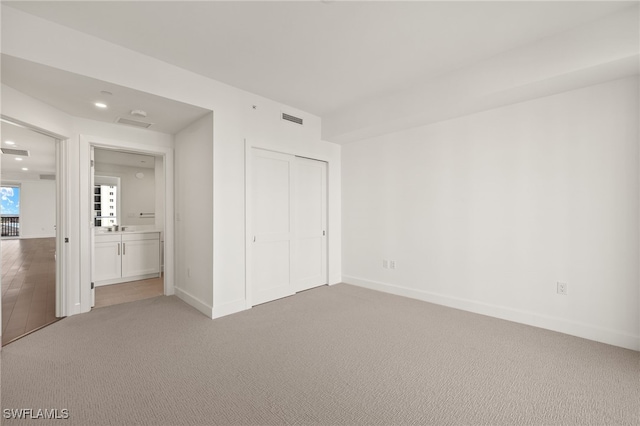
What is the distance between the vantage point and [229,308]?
11.6 ft

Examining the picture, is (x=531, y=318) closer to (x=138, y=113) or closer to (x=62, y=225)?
(x=138, y=113)

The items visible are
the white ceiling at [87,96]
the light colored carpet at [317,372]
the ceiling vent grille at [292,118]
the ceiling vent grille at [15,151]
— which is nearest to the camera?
the light colored carpet at [317,372]

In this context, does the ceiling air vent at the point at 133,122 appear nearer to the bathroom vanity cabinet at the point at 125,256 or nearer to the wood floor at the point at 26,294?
the bathroom vanity cabinet at the point at 125,256

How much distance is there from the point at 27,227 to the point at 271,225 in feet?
43.5

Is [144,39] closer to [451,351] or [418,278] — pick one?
[451,351]

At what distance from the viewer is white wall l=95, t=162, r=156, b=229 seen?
658cm

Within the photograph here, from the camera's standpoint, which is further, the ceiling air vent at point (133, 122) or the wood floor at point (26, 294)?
the ceiling air vent at point (133, 122)

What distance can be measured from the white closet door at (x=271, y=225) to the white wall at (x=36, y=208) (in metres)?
11.8

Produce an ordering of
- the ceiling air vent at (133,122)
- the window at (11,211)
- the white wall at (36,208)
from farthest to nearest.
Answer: the window at (11,211) → the white wall at (36,208) → the ceiling air vent at (133,122)

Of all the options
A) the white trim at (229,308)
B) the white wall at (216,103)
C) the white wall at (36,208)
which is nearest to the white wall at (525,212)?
the white wall at (216,103)

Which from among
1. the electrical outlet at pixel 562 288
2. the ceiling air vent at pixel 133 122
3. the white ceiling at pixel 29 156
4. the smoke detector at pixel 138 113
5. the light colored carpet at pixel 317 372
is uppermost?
the white ceiling at pixel 29 156

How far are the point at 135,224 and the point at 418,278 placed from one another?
257 inches

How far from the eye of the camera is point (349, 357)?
8.14 ft

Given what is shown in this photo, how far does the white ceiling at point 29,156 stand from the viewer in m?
4.89
